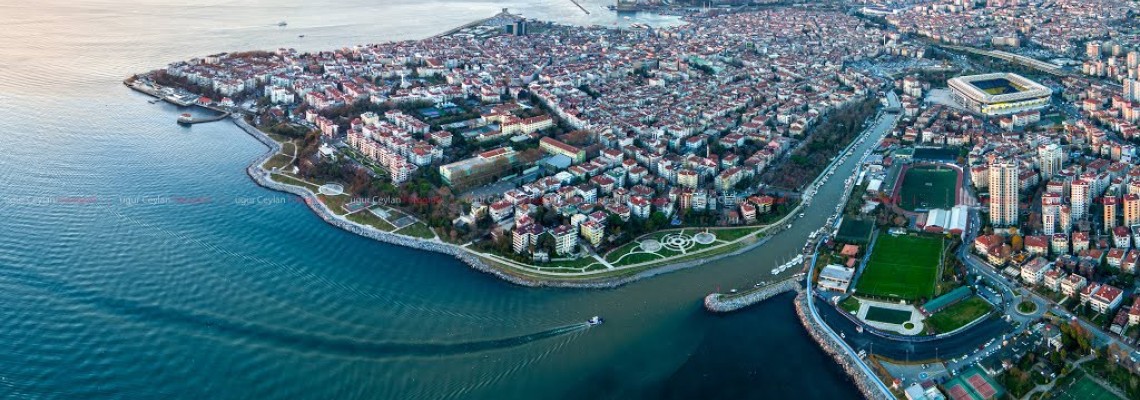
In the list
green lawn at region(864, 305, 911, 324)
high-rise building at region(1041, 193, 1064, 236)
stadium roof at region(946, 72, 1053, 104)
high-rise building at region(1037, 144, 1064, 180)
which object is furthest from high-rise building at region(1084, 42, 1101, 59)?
green lawn at region(864, 305, 911, 324)

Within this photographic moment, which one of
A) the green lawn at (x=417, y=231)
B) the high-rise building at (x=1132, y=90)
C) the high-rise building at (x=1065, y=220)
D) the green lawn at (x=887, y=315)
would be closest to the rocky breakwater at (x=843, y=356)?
the green lawn at (x=887, y=315)

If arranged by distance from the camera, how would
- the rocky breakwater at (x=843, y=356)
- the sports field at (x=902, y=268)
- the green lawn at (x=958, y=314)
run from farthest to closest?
the sports field at (x=902, y=268) < the green lawn at (x=958, y=314) < the rocky breakwater at (x=843, y=356)

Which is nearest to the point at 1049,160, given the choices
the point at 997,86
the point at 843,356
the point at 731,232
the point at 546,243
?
the point at 731,232

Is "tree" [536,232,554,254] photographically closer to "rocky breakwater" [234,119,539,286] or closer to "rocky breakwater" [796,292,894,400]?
"rocky breakwater" [234,119,539,286]

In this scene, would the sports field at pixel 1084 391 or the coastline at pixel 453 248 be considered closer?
the sports field at pixel 1084 391

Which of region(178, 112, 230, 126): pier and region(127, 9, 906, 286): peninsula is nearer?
region(127, 9, 906, 286): peninsula

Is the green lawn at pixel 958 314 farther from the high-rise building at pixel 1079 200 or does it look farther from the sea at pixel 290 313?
the high-rise building at pixel 1079 200
